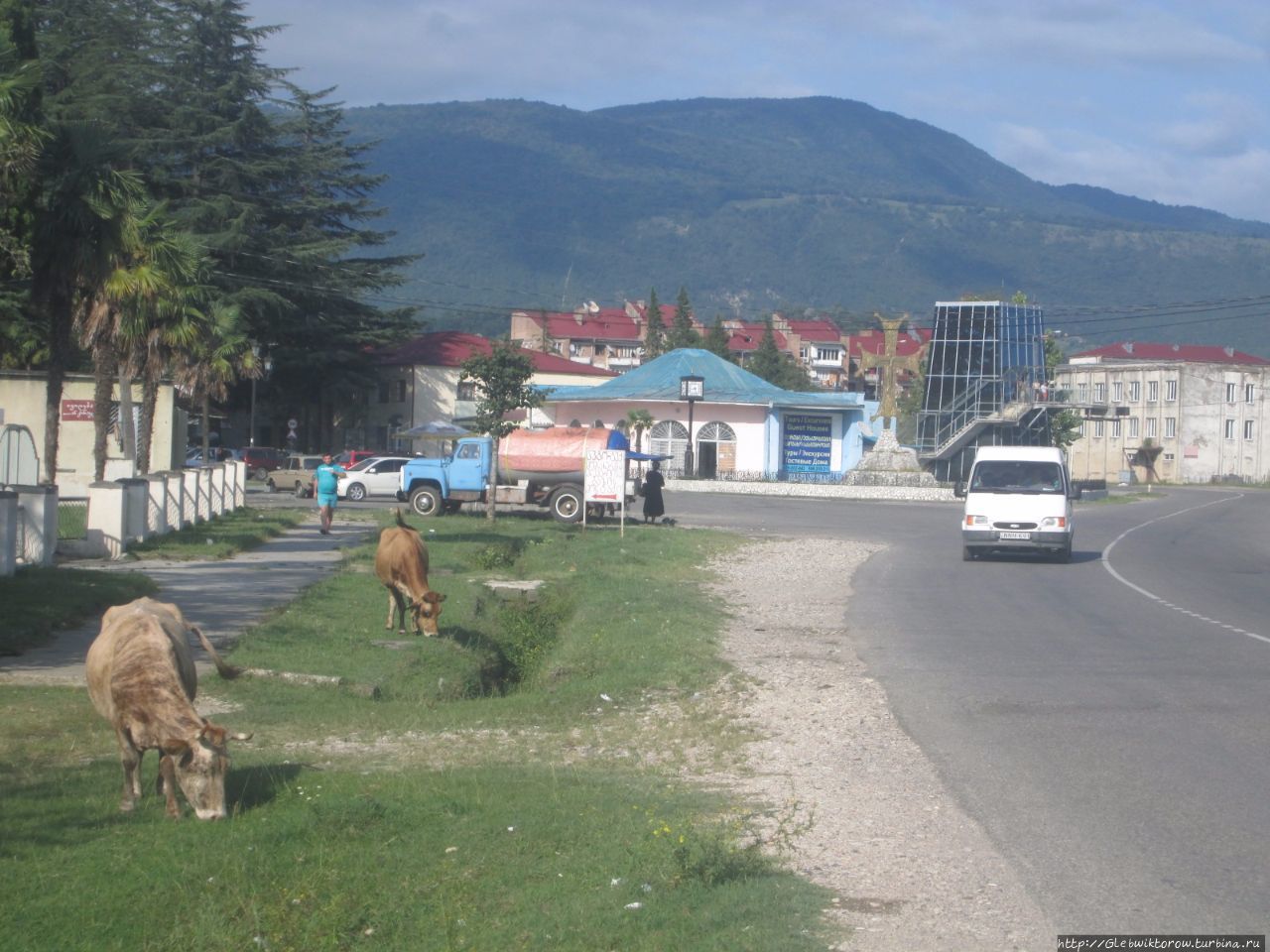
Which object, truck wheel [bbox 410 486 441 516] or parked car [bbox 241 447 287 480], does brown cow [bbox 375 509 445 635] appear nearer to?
truck wheel [bbox 410 486 441 516]

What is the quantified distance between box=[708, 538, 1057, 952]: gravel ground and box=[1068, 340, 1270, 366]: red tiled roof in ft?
362

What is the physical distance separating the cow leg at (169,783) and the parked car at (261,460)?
52.8 metres

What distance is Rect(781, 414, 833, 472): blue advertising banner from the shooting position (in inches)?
2911

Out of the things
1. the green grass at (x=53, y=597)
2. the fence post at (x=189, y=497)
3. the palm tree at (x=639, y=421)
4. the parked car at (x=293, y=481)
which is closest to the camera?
the green grass at (x=53, y=597)

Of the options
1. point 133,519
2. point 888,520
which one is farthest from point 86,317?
point 888,520

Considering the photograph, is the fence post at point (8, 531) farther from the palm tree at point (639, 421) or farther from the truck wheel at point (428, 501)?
the palm tree at point (639, 421)

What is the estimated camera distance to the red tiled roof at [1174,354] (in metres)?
119

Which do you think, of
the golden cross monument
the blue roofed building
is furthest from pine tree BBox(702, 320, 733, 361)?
the golden cross monument

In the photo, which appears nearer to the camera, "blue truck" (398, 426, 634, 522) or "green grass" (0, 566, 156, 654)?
"green grass" (0, 566, 156, 654)

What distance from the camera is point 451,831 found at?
23.3 feet

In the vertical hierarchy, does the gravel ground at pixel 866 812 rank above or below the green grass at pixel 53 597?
below

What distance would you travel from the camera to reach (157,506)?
25297mm

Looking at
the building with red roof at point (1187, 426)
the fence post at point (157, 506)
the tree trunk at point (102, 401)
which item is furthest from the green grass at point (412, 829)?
the building with red roof at point (1187, 426)

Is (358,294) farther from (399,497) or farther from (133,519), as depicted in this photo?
(133,519)
